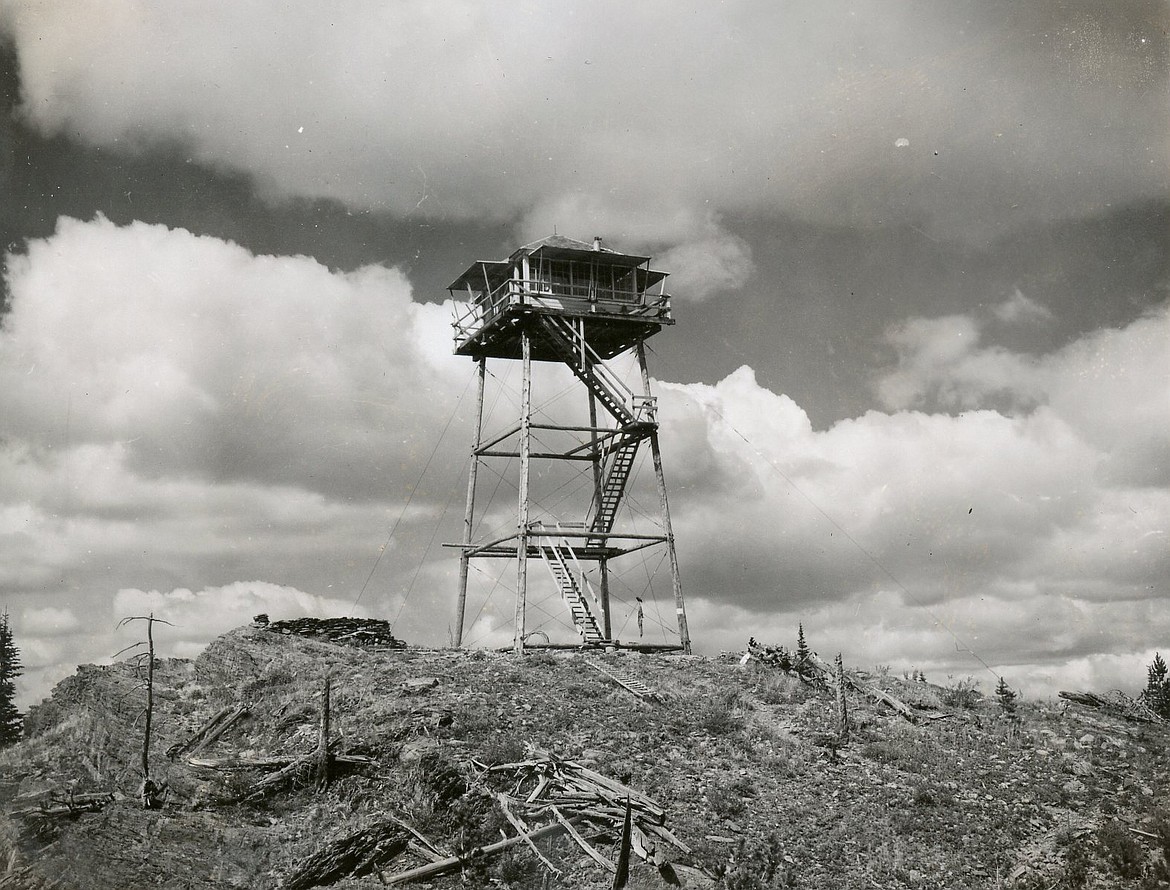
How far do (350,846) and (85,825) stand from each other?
12.6 feet

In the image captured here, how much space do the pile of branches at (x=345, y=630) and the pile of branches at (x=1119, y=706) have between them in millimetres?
16329

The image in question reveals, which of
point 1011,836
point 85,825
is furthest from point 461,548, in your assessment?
point 1011,836

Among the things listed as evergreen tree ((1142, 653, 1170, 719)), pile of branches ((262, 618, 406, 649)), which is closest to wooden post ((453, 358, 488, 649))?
pile of branches ((262, 618, 406, 649))

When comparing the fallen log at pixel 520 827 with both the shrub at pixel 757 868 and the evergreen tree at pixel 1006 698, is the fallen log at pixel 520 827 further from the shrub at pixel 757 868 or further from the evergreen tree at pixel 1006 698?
the evergreen tree at pixel 1006 698

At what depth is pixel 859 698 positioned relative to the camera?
19.7 metres

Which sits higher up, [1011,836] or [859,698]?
[859,698]

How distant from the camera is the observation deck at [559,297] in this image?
25.0 m

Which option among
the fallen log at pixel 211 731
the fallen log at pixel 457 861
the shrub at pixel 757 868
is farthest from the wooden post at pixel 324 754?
the shrub at pixel 757 868

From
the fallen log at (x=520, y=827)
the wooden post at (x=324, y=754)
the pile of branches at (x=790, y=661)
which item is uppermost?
the pile of branches at (x=790, y=661)

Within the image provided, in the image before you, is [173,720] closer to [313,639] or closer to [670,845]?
[313,639]

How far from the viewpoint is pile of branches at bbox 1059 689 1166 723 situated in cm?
1947

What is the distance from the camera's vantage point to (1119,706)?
1997 centimetres

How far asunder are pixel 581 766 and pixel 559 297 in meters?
14.2

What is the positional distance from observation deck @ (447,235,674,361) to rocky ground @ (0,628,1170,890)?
9.68 m
